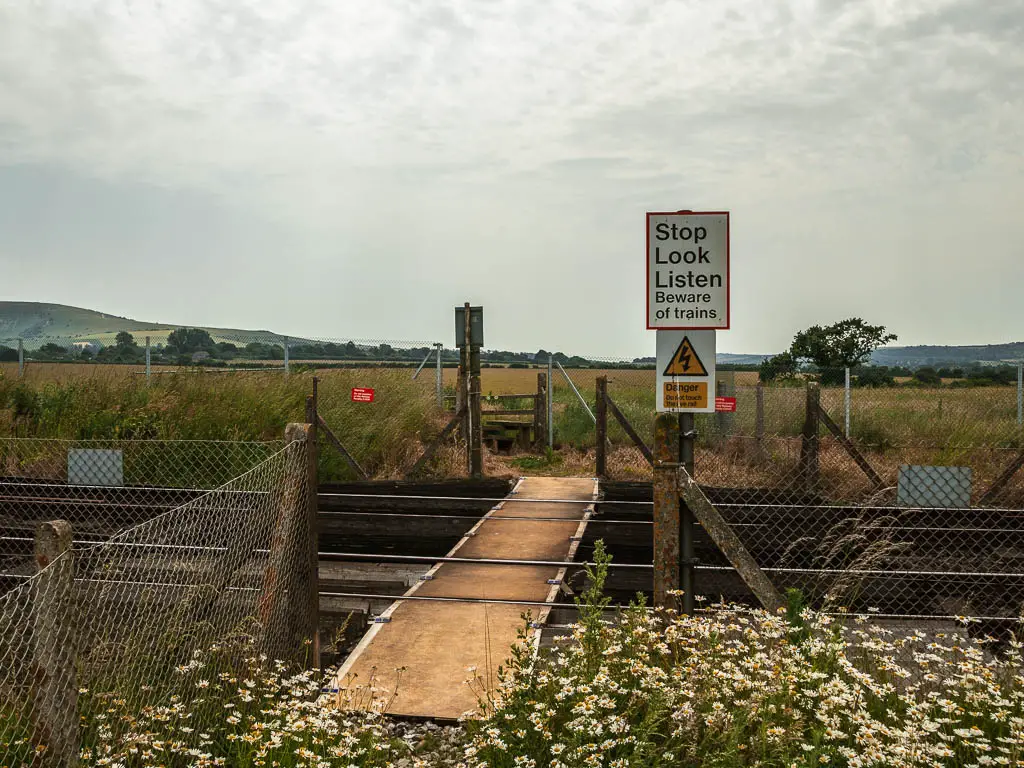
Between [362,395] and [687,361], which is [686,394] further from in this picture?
[362,395]

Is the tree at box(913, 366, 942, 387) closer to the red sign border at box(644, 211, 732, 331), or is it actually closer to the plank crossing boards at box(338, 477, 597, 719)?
the plank crossing boards at box(338, 477, 597, 719)

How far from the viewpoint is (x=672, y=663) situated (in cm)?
513

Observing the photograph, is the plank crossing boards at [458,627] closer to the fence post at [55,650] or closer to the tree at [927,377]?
the fence post at [55,650]

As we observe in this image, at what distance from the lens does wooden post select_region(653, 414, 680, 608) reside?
572cm

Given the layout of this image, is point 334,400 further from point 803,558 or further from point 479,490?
point 803,558

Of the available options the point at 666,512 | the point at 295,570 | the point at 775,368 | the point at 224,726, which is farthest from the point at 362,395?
the point at 775,368

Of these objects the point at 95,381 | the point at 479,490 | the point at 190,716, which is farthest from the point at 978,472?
the point at 95,381

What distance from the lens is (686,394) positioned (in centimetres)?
601

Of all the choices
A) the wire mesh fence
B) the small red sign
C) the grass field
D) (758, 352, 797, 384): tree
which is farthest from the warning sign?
(758, 352, 797, 384): tree

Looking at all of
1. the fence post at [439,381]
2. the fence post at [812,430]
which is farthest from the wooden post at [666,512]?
the fence post at [439,381]

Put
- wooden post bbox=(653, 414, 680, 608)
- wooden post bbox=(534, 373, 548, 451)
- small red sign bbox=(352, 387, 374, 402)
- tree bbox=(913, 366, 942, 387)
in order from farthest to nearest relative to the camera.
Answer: tree bbox=(913, 366, 942, 387) < wooden post bbox=(534, 373, 548, 451) < small red sign bbox=(352, 387, 374, 402) < wooden post bbox=(653, 414, 680, 608)

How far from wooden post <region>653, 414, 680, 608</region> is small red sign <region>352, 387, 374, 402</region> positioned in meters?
10.8

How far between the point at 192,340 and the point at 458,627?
18768 millimetres

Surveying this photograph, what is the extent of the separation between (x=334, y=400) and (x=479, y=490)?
490 cm
